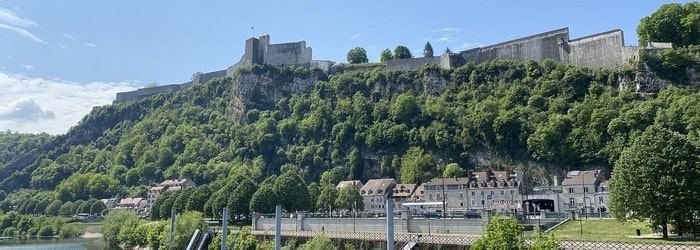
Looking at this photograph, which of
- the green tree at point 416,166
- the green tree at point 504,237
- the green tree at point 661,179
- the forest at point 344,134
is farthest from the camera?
the green tree at point 416,166

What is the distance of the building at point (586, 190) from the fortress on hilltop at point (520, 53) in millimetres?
19290

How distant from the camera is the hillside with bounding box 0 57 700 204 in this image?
6141 cm

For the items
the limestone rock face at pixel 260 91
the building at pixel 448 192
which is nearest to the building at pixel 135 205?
the limestone rock face at pixel 260 91

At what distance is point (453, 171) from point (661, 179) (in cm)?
4472

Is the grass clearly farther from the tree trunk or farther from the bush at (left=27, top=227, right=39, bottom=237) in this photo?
the bush at (left=27, top=227, right=39, bottom=237)

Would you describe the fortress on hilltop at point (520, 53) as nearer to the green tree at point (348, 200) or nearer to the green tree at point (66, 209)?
the green tree at point (348, 200)

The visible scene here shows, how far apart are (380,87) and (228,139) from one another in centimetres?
3204

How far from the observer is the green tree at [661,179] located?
20.8m

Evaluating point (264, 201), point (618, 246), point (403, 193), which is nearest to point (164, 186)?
point (403, 193)

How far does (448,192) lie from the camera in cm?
6131

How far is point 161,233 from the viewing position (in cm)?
4453

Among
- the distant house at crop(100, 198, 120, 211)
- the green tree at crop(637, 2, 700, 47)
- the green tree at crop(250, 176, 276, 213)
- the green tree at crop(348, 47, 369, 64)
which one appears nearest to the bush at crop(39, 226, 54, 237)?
the distant house at crop(100, 198, 120, 211)

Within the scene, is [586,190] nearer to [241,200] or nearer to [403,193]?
[403,193]

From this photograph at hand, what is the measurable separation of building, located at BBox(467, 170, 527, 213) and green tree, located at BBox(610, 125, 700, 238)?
33.5 metres
